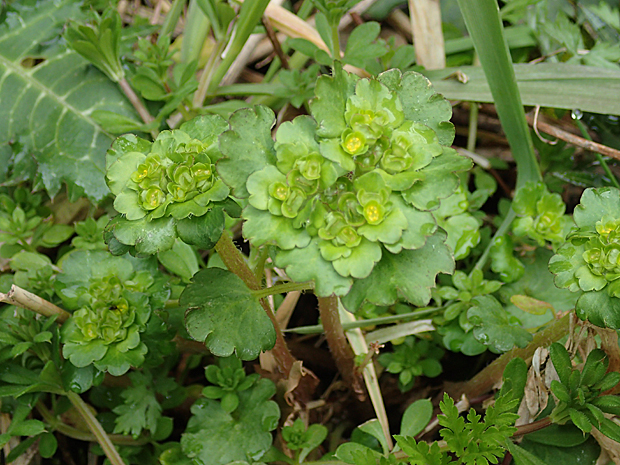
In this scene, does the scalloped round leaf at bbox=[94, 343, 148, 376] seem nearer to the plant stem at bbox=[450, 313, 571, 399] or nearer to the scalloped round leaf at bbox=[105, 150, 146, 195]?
the scalloped round leaf at bbox=[105, 150, 146, 195]

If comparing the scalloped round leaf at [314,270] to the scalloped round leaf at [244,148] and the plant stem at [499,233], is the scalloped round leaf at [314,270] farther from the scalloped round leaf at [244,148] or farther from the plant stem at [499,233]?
the plant stem at [499,233]

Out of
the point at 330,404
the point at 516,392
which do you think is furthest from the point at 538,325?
the point at 330,404

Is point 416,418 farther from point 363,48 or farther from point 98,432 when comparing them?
point 363,48

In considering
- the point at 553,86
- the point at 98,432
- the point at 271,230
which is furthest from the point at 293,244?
the point at 553,86

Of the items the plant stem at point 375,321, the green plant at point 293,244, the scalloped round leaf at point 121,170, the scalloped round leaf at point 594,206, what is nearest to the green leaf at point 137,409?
the green plant at point 293,244

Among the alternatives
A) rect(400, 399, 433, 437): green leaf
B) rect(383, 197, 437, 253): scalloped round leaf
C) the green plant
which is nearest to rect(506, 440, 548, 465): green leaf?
the green plant

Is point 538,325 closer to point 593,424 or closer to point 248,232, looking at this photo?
point 593,424
